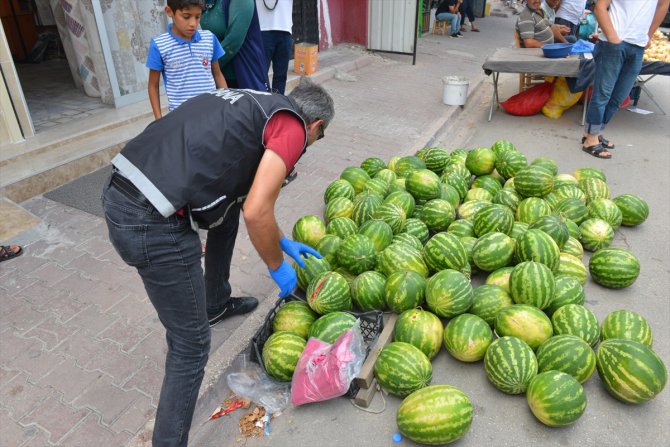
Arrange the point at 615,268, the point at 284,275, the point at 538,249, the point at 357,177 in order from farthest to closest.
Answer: the point at 357,177 → the point at 615,268 → the point at 538,249 → the point at 284,275

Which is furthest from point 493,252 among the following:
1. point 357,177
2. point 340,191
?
point 357,177

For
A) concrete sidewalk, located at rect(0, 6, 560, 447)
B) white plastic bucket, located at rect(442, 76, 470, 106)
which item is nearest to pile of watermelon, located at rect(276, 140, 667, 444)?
concrete sidewalk, located at rect(0, 6, 560, 447)

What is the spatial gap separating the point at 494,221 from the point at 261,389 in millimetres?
1967

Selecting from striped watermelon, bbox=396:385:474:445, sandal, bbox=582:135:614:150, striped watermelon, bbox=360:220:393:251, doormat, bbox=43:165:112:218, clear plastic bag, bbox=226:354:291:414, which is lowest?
sandal, bbox=582:135:614:150

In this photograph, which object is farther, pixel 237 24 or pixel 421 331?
pixel 237 24

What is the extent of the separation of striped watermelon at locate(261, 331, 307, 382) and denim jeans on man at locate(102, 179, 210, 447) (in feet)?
1.58

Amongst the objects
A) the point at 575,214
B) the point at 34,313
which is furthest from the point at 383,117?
the point at 34,313

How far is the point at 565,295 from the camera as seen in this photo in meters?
2.89

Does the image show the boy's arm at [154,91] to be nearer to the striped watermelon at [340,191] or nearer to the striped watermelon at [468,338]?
the striped watermelon at [340,191]

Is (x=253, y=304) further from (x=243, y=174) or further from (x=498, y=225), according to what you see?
(x=498, y=225)

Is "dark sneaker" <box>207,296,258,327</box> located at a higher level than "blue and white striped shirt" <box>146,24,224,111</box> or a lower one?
lower

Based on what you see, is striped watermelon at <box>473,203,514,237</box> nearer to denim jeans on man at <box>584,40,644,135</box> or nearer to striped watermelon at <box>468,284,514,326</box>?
striped watermelon at <box>468,284,514,326</box>

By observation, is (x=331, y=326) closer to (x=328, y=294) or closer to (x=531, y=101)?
(x=328, y=294)

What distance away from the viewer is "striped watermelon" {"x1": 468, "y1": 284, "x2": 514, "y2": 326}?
281cm
